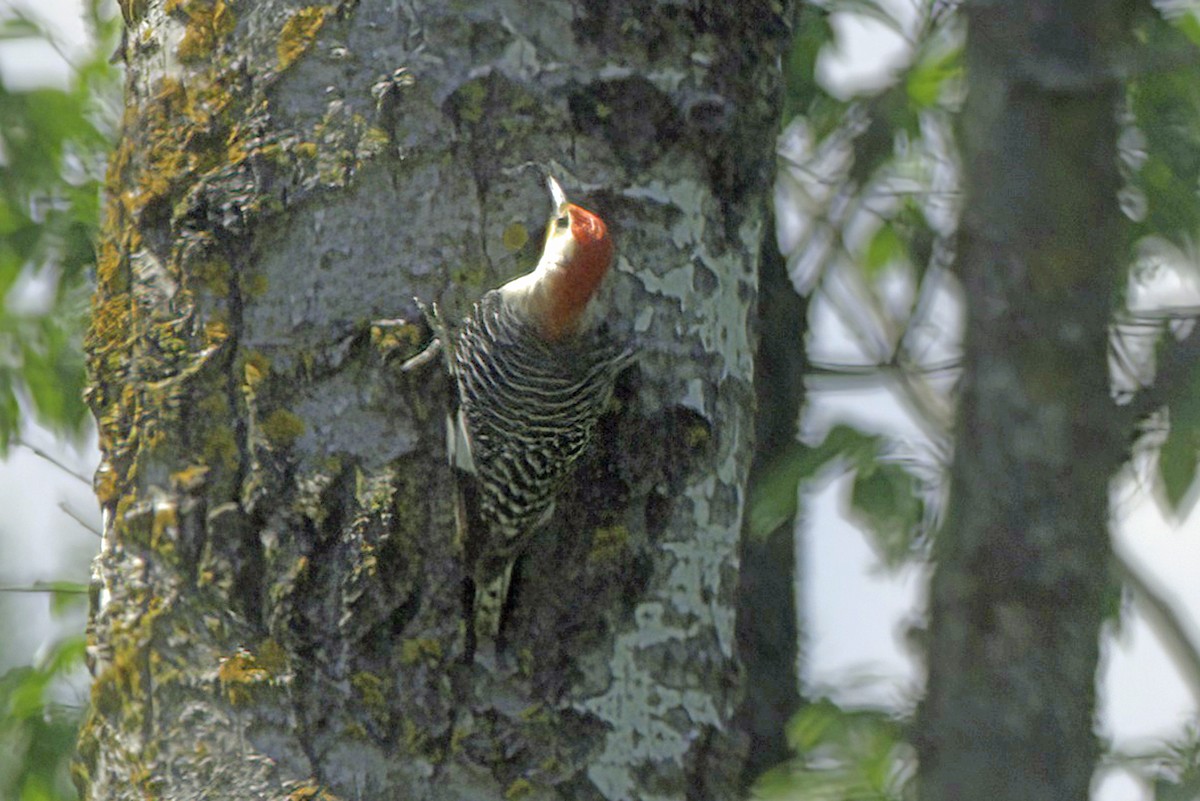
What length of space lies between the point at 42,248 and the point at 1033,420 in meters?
2.87

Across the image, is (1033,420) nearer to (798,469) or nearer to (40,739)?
(798,469)

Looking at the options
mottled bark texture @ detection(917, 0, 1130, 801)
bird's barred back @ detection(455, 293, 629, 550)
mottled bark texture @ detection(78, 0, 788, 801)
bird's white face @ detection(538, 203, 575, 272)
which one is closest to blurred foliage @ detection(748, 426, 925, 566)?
mottled bark texture @ detection(917, 0, 1130, 801)

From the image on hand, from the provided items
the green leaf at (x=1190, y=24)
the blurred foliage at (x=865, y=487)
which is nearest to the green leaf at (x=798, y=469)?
the blurred foliage at (x=865, y=487)

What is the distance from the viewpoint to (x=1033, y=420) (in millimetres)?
3631

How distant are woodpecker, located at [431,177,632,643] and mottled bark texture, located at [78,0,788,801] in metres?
0.06

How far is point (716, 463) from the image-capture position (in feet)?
9.05

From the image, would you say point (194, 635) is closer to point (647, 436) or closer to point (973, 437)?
Result: point (647, 436)

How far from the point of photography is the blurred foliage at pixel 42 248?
183 inches

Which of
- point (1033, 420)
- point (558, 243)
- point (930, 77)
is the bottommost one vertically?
point (1033, 420)

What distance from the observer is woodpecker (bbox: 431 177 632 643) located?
2590 millimetres

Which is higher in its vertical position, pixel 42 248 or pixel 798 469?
pixel 42 248

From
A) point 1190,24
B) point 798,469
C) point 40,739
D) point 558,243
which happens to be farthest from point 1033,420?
point 40,739

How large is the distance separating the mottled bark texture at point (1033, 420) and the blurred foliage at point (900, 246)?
17cm

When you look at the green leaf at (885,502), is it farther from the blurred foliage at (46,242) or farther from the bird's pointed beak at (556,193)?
the blurred foliage at (46,242)
